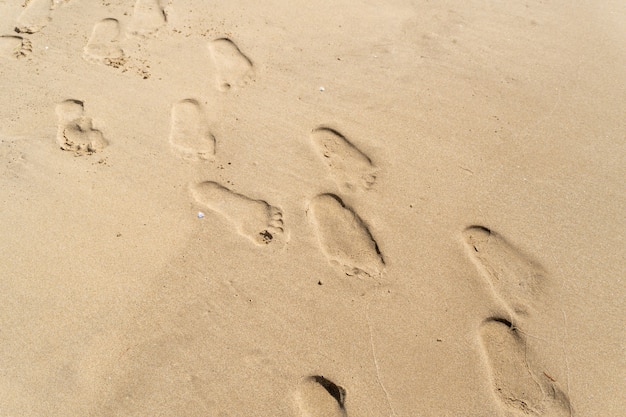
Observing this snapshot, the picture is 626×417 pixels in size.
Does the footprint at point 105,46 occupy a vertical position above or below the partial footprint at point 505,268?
below

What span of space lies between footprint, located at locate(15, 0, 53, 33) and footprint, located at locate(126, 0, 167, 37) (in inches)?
28.2

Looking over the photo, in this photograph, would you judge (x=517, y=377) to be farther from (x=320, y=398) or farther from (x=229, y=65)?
(x=229, y=65)

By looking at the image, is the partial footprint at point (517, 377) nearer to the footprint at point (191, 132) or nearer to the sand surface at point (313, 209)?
the sand surface at point (313, 209)

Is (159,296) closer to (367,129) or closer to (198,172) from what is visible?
(198,172)

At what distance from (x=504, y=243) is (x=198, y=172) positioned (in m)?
1.82

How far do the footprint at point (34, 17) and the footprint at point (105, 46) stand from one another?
46cm

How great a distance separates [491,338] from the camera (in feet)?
7.23

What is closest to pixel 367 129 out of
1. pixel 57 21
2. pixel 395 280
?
pixel 395 280

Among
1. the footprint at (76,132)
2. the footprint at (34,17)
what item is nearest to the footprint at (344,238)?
the footprint at (76,132)

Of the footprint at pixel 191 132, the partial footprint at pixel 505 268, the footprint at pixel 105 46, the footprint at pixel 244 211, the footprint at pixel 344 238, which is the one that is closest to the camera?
the partial footprint at pixel 505 268

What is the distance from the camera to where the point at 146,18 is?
3611mm

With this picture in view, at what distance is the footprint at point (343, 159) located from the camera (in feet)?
8.93

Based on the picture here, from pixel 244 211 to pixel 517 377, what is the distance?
64.3 inches

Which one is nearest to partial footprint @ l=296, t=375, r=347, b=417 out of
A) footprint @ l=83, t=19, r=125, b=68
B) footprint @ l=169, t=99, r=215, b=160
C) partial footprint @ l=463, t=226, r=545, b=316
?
partial footprint @ l=463, t=226, r=545, b=316
